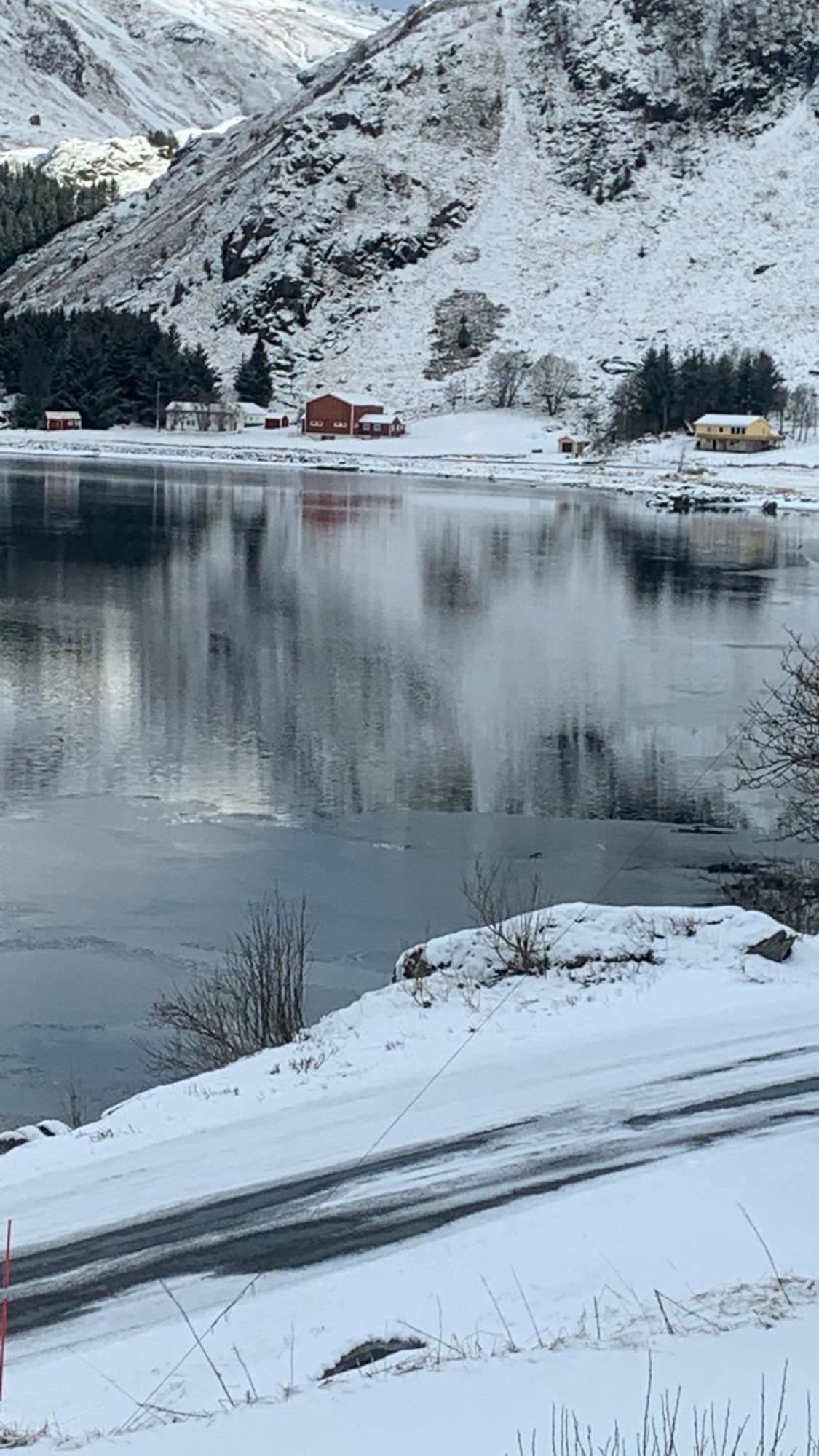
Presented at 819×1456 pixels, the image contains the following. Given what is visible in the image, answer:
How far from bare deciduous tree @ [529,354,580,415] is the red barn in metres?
15.8

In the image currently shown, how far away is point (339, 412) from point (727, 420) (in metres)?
37.9

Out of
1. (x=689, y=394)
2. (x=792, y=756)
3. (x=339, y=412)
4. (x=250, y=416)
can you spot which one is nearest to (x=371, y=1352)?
(x=792, y=756)

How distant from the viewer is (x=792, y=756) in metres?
20.9

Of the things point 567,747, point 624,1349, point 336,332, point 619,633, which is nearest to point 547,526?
point 619,633

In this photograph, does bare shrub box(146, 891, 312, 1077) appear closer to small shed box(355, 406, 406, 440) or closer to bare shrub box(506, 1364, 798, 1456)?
bare shrub box(506, 1364, 798, 1456)

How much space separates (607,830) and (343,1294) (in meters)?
13.9

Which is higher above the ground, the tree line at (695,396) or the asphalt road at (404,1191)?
the tree line at (695,396)

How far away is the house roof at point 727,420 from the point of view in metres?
124

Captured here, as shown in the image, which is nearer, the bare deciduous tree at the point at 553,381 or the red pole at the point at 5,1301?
the red pole at the point at 5,1301

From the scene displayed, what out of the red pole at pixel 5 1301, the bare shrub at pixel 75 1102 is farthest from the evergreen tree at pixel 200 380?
the red pole at pixel 5 1301

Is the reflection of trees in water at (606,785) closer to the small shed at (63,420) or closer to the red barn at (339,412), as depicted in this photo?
the red barn at (339,412)

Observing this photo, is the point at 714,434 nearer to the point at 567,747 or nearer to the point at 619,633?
the point at 619,633

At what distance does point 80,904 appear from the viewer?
17875mm

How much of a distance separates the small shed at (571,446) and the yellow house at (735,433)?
33.1 ft
